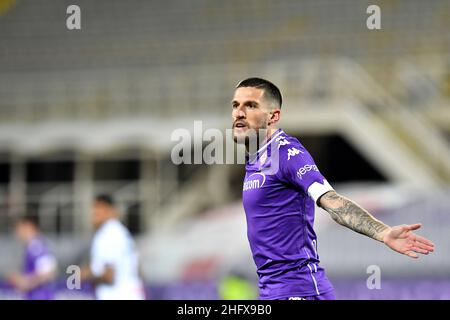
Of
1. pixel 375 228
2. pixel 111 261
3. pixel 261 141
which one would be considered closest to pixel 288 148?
pixel 261 141

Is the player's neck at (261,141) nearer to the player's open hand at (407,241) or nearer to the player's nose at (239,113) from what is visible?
the player's nose at (239,113)

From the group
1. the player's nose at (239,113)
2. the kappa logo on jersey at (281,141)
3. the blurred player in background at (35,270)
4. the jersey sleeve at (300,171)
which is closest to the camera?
the jersey sleeve at (300,171)

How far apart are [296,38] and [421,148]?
3936 mm

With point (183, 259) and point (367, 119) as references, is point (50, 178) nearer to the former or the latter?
point (183, 259)

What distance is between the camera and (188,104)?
20.7 m

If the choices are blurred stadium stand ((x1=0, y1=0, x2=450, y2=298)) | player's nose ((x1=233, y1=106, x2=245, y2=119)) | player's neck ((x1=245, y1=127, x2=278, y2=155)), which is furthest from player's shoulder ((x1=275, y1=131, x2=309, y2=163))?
blurred stadium stand ((x1=0, y1=0, x2=450, y2=298))

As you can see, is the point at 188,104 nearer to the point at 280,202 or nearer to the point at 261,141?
the point at 261,141

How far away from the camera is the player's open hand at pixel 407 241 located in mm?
4609

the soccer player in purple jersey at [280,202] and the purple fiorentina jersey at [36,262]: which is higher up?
the soccer player in purple jersey at [280,202]

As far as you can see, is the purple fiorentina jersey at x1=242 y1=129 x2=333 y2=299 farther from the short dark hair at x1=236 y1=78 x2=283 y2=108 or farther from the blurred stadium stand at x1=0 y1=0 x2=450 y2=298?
the blurred stadium stand at x1=0 y1=0 x2=450 y2=298

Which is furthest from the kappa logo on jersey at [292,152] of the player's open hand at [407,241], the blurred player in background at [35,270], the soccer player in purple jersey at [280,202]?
the blurred player in background at [35,270]

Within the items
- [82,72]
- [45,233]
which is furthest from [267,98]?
[82,72]

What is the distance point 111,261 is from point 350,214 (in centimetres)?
467

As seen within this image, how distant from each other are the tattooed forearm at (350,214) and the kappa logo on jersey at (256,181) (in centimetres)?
43
